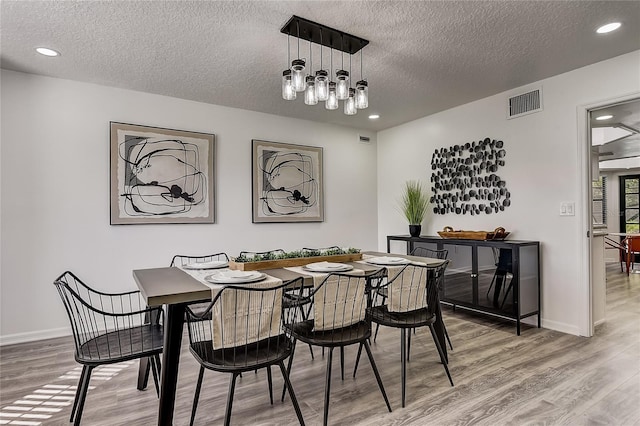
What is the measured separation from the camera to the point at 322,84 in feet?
8.11

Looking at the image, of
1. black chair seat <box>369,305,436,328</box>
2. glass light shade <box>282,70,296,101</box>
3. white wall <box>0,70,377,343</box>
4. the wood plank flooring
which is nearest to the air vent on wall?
the wood plank flooring

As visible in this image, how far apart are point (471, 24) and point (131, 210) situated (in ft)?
11.5

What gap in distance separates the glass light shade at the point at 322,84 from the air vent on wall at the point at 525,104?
95.1 inches

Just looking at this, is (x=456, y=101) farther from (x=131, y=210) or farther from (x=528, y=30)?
(x=131, y=210)

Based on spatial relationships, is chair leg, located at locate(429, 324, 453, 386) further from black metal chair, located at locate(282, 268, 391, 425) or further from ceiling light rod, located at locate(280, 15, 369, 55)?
ceiling light rod, located at locate(280, 15, 369, 55)

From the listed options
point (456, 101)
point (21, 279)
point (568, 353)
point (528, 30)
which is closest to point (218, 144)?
point (21, 279)

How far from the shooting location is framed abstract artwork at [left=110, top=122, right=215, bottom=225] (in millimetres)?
3695

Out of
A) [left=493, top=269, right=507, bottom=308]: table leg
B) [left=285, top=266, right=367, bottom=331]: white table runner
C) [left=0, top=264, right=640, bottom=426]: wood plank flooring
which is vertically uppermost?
[left=285, top=266, right=367, bottom=331]: white table runner

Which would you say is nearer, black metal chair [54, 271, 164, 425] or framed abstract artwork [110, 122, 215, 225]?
black metal chair [54, 271, 164, 425]

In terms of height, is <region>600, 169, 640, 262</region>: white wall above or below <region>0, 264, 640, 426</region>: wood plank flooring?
above

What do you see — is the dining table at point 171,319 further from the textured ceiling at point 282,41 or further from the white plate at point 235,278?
the textured ceiling at point 282,41

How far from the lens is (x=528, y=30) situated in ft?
8.55

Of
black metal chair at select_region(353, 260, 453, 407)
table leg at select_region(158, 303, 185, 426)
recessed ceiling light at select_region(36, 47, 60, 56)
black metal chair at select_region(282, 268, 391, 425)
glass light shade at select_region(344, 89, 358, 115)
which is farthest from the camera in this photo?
recessed ceiling light at select_region(36, 47, 60, 56)

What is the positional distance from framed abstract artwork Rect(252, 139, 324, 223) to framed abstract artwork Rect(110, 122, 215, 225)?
0.60 m
